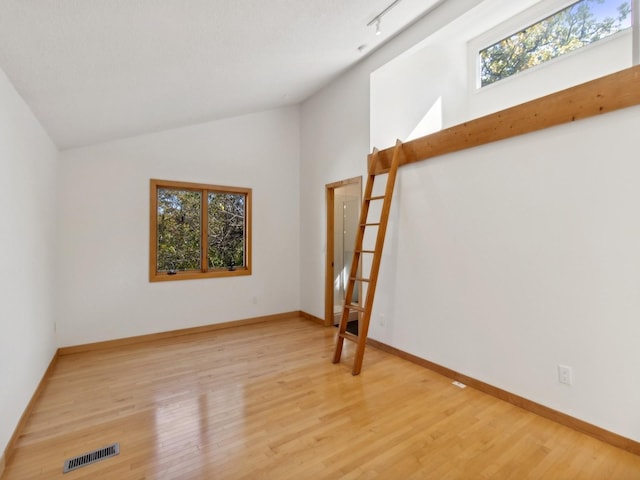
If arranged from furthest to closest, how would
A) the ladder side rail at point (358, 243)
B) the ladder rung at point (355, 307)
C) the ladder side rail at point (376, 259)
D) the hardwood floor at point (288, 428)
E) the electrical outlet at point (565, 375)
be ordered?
the ladder side rail at point (358, 243) → the ladder rung at point (355, 307) → the ladder side rail at point (376, 259) → the electrical outlet at point (565, 375) → the hardwood floor at point (288, 428)

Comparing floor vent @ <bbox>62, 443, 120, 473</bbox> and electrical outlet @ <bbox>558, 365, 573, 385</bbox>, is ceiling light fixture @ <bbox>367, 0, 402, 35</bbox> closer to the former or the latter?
electrical outlet @ <bbox>558, 365, 573, 385</bbox>

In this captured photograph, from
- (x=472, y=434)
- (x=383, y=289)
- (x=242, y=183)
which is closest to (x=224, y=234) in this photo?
(x=242, y=183)

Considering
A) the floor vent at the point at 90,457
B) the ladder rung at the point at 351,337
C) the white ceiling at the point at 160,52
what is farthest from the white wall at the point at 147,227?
the floor vent at the point at 90,457

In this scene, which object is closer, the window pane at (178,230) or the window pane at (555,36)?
the window pane at (555,36)

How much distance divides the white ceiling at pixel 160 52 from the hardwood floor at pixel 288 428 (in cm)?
226

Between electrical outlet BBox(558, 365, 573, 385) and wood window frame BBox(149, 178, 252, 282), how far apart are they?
148 inches

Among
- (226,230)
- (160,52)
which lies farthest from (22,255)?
(226,230)

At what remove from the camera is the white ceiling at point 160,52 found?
1.54 metres

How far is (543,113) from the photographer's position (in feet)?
7.56

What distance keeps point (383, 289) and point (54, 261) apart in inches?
139

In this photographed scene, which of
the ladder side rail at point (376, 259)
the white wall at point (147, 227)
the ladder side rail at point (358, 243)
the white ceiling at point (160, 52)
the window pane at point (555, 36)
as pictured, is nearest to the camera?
the white ceiling at point (160, 52)

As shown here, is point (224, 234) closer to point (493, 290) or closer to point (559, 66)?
point (493, 290)

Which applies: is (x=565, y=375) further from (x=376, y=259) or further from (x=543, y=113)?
(x=543, y=113)

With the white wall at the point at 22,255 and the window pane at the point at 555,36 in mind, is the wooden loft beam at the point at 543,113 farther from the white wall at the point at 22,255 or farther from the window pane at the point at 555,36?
the white wall at the point at 22,255
